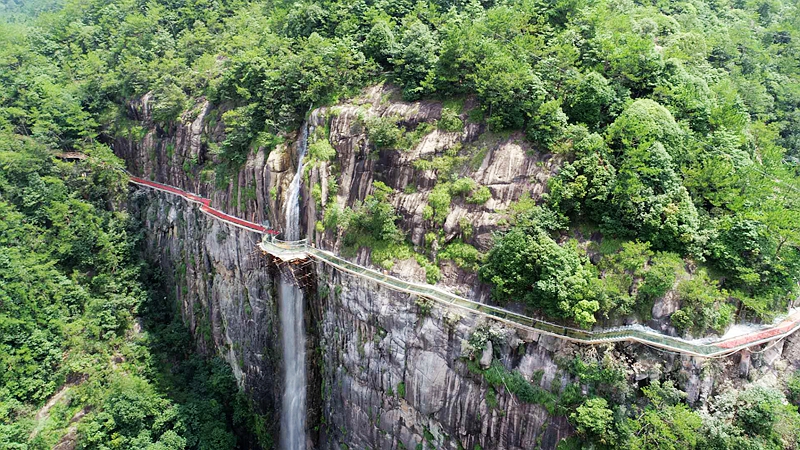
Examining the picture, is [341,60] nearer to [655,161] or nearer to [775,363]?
[655,161]

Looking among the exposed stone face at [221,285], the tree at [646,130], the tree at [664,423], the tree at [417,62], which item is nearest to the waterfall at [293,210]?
the exposed stone face at [221,285]

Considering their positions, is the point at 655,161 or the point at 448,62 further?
the point at 448,62

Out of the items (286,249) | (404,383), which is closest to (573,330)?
(404,383)

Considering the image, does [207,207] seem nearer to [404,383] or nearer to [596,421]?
[404,383]

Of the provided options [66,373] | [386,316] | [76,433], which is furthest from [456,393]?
[66,373]

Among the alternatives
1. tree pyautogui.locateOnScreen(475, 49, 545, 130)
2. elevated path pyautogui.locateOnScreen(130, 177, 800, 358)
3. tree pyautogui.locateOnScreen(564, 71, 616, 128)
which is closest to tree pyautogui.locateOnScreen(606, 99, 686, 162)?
tree pyautogui.locateOnScreen(564, 71, 616, 128)

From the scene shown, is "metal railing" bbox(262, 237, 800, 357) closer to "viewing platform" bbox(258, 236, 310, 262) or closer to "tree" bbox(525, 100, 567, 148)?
"viewing platform" bbox(258, 236, 310, 262)
